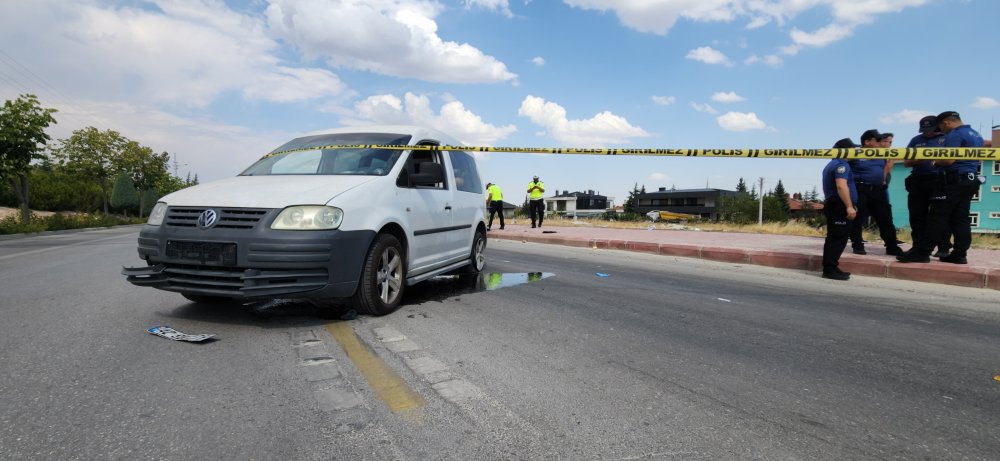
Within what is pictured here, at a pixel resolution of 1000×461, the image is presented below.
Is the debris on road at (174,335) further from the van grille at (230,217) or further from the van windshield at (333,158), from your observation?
the van windshield at (333,158)

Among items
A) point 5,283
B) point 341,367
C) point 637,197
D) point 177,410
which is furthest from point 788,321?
point 637,197

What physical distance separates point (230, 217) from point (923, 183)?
829 cm

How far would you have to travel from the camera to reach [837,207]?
6.39m

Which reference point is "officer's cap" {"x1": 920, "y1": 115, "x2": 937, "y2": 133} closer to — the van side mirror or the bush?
the van side mirror

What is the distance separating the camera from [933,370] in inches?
119

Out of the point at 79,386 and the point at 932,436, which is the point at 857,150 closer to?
the point at 932,436

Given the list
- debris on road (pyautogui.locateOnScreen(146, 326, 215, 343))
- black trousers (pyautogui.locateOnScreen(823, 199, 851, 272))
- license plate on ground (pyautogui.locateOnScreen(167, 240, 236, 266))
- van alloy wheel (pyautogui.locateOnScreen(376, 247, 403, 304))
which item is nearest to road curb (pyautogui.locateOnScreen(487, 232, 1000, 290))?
black trousers (pyautogui.locateOnScreen(823, 199, 851, 272))

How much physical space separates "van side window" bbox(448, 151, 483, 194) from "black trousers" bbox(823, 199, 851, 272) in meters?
4.29

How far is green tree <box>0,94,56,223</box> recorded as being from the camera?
61.6 feet

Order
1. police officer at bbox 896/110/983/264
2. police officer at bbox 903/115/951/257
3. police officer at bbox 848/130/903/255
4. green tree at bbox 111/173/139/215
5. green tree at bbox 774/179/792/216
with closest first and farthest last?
1. police officer at bbox 896/110/983/264
2. police officer at bbox 903/115/951/257
3. police officer at bbox 848/130/903/255
4. green tree at bbox 111/173/139/215
5. green tree at bbox 774/179/792/216

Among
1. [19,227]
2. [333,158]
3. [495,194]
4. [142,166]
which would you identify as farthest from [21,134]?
[142,166]

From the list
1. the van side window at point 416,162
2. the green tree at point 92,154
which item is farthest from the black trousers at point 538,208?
the green tree at point 92,154

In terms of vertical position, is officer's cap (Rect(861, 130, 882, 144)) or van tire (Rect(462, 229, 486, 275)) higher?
officer's cap (Rect(861, 130, 882, 144))

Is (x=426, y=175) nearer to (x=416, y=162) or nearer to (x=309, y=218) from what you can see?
(x=416, y=162)
